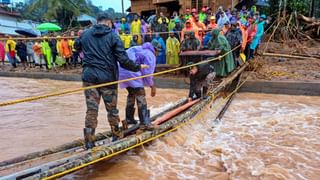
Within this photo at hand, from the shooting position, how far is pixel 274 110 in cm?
744

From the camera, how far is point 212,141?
5.24 metres

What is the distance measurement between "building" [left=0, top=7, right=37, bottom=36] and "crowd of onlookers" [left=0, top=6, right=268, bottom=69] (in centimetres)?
1146

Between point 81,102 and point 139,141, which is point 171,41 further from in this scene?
point 139,141

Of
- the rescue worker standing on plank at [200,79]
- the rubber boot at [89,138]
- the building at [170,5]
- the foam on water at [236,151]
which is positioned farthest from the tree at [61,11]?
the rubber boot at [89,138]

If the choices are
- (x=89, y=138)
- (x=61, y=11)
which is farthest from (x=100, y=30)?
(x=61, y=11)

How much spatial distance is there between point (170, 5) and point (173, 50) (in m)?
10.4

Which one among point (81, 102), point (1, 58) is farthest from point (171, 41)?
point (1, 58)

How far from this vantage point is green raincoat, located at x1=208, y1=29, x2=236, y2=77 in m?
8.55

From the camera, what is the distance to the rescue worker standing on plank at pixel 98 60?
387cm

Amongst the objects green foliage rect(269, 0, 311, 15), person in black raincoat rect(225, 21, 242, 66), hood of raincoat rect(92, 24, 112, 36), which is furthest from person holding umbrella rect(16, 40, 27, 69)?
hood of raincoat rect(92, 24, 112, 36)

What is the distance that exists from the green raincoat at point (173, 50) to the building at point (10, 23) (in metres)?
20.8

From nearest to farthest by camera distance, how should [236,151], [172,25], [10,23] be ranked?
1. [236,151]
2. [172,25]
3. [10,23]

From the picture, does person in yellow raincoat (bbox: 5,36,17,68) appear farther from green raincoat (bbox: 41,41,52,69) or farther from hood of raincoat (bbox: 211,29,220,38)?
hood of raincoat (bbox: 211,29,220,38)

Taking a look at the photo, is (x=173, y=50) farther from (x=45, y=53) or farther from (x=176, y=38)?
(x=45, y=53)
